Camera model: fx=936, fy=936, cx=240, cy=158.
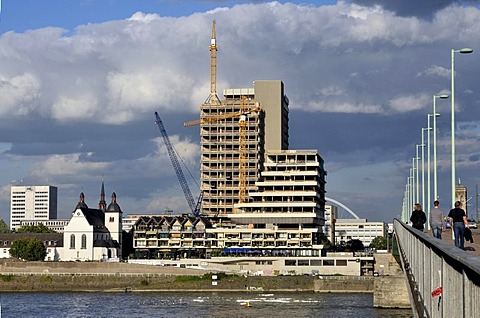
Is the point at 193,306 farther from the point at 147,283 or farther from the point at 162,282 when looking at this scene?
the point at 147,283

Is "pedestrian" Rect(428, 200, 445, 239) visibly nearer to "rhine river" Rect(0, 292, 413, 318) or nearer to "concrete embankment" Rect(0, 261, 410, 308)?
"rhine river" Rect(0, 292, 413, 318)

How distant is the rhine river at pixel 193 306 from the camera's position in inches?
4593

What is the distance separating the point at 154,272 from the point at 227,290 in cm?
2099

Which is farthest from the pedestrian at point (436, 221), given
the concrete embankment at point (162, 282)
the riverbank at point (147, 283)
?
the riverbank at point (147, 283)

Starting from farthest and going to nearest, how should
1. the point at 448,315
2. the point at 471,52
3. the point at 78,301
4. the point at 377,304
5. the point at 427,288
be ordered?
the point at 78,301, the point at 377,304, the point at 471,52, the point at 427,288, the point at 448,315

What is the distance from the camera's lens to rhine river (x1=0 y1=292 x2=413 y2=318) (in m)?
117

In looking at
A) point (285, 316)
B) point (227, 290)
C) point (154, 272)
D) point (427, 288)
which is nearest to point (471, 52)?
point (427, 288)

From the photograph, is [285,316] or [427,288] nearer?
[427,288]

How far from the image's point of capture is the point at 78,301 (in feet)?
496

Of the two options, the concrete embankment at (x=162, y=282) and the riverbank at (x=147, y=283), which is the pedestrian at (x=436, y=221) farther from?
the riverbank at (x=147, y=283)

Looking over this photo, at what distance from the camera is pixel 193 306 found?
13200 centimetres

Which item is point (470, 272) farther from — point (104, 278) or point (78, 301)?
point (104, 278)

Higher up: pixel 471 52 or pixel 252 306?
pixel 471 52

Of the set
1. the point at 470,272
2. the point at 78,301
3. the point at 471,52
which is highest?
the point at 471,52
